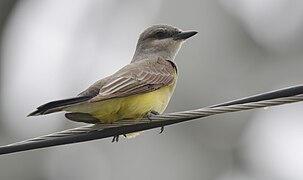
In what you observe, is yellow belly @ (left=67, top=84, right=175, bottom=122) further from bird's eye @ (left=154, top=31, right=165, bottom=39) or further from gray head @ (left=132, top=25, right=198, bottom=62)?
bird's eye @ (left=154, top=31, right=165, bottom=39)

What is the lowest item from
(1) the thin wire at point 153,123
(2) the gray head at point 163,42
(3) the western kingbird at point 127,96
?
(1) the thin wire at point 153,123

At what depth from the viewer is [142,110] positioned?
5887 mm

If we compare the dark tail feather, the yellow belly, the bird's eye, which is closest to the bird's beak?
the bird's eye

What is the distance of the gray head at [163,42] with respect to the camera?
288 inches

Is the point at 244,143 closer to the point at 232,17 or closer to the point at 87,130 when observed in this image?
the point at 232,17

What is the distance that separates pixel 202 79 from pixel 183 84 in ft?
1.53

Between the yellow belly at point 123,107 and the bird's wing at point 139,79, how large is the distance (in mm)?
55

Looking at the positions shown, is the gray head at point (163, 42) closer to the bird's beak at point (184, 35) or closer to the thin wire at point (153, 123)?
the bird's beak at point (184, 35)

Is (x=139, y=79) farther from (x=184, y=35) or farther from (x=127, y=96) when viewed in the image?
(x=184, y=35)

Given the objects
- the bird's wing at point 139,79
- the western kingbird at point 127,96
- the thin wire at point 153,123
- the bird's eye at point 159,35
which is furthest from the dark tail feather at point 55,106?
the bird's eye at point 159,35

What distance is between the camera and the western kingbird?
17.9 feet

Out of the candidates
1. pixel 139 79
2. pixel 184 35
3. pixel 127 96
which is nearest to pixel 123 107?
pixel 127 96

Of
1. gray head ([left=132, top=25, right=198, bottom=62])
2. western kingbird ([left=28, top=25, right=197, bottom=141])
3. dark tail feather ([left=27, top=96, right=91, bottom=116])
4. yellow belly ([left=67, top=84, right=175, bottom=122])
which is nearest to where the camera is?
dark tail feather ([left=27, top=96, right=91, bottom=116])

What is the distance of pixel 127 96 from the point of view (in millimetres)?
5770
